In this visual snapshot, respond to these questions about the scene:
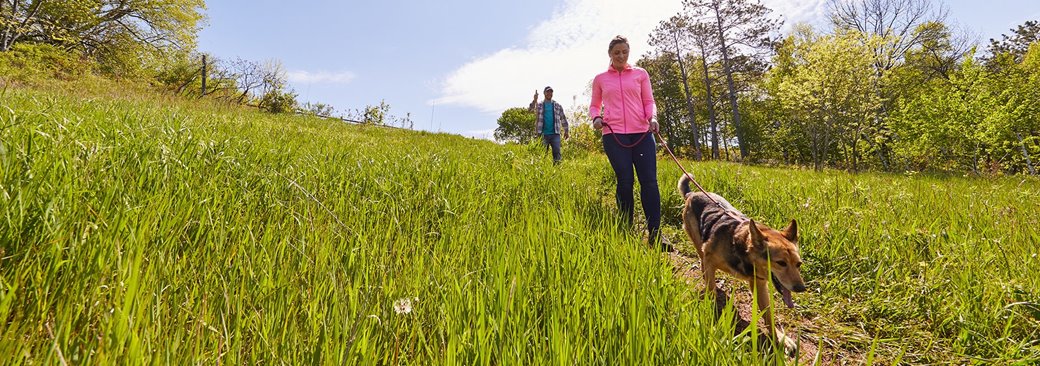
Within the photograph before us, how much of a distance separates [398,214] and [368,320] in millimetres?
1488

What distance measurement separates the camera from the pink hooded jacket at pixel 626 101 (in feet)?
13.6

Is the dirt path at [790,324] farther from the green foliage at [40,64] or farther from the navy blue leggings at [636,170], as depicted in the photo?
the green foliage at [40,64]

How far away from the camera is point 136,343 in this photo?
862mm

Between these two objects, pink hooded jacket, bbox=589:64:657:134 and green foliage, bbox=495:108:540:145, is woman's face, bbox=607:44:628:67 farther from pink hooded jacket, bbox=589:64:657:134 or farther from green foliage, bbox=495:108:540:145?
green foliage, bbox=495:108:540:145

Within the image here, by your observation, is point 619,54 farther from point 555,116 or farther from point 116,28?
point 116,28

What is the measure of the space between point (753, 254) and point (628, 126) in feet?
6.85

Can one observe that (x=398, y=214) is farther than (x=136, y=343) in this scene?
Yes

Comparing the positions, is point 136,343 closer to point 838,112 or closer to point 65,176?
point 65,176

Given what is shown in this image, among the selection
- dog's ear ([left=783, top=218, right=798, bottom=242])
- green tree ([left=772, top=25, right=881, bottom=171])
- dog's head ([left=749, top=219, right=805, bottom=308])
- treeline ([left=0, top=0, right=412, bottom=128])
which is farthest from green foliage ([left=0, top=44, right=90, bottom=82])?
green tree ([left=772, top=25, right=881, bottom=171])

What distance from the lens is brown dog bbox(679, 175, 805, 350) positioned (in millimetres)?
2303

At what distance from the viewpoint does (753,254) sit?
7.79ft

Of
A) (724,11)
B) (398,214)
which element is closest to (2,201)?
(398,214)

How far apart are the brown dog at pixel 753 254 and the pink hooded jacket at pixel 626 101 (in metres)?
1.39

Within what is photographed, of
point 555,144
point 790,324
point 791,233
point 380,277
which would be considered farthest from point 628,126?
point 555,144
